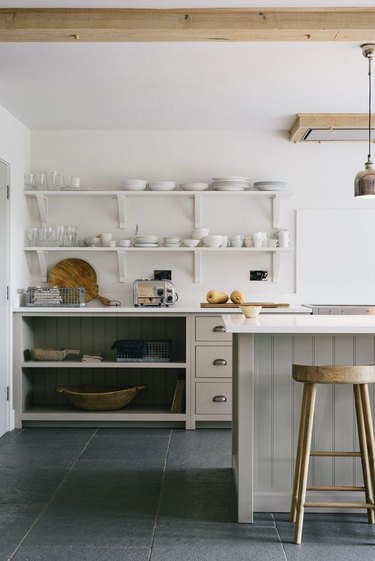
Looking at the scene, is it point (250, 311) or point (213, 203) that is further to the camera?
point (213, 203)

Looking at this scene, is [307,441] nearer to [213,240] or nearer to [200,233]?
[213,240]

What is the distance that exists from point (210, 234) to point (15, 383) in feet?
6.80

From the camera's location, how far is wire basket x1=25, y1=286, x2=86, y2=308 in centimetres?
558

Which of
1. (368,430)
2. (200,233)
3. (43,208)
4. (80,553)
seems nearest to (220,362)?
(200,233)

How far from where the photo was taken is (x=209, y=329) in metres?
5.38

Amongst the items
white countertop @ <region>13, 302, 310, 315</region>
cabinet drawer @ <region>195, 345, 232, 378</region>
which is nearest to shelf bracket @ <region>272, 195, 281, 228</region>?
white countertop @ <region>13, 302, 310, 315</region>

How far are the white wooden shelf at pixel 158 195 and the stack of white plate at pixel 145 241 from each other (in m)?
0.26

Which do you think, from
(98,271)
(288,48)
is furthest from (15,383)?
(288,48)

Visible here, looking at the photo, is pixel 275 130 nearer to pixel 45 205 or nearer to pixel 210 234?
pixel 210 234

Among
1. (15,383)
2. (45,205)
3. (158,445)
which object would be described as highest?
(45,205)

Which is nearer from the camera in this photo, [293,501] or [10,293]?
[293,501]

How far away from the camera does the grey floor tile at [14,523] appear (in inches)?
118

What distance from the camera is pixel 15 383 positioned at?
5395 mm

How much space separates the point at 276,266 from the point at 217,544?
127 inches
